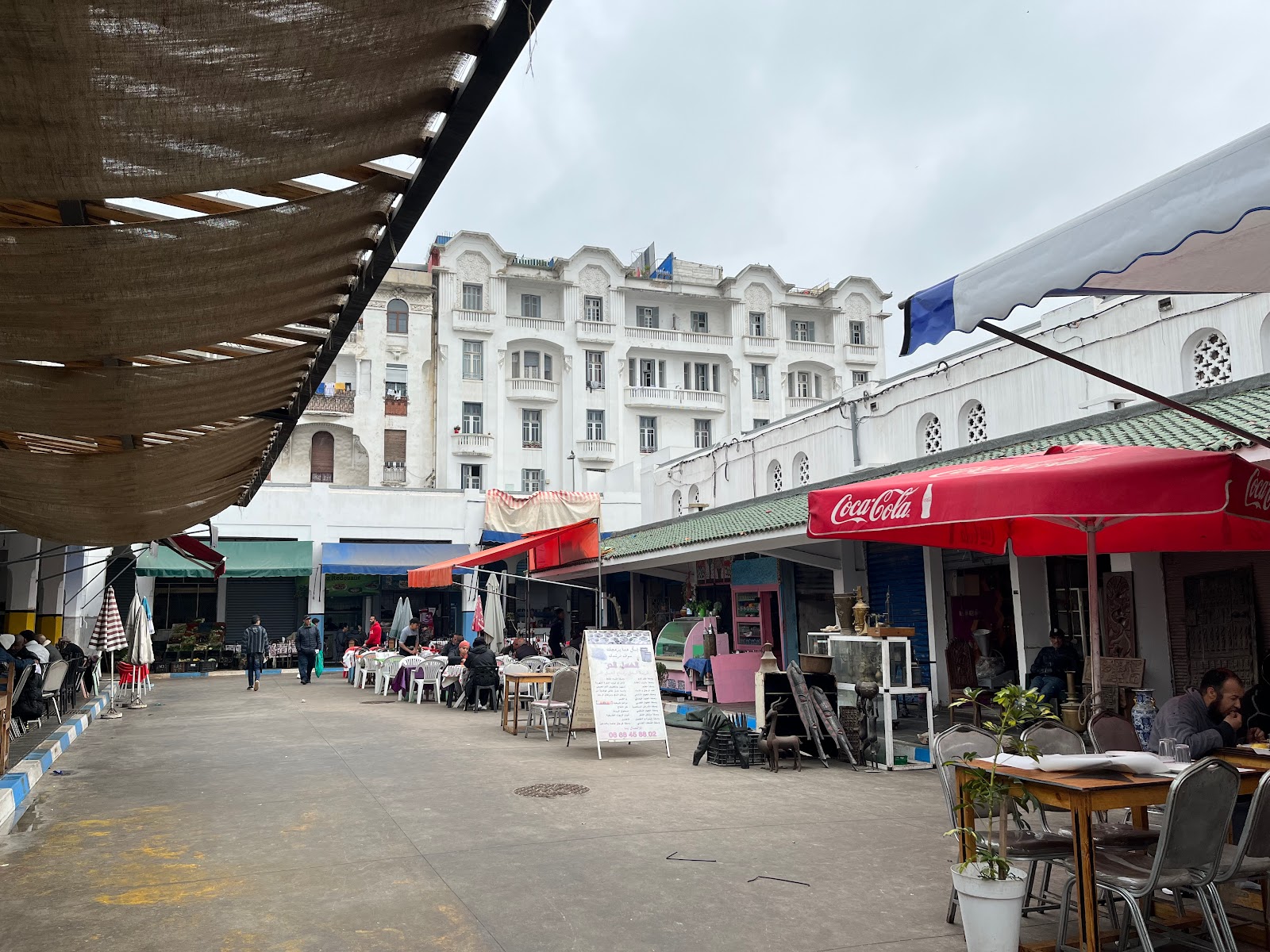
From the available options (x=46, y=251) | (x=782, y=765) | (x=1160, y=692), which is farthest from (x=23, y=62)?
(x=1160, y=692)

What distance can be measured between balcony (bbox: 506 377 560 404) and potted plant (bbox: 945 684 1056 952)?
37.1m

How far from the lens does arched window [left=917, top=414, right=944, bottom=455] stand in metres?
18.8

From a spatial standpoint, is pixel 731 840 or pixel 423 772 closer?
pixel 731 840

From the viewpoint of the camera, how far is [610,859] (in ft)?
21.2

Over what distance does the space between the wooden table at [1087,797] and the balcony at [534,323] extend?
125 feet

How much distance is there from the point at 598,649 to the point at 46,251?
9.40m

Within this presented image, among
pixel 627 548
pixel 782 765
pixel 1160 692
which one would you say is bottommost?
pixel 782 765

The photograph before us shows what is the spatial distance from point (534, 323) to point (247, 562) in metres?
18.4

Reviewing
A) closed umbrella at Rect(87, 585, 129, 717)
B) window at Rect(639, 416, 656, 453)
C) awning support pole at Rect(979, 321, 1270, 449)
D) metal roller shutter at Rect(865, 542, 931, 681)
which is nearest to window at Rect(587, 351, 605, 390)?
window at Rect(639, 416, 656, 453)

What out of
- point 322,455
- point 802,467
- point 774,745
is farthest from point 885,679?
point 322,455

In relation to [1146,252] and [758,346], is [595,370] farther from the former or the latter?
[1146,252]

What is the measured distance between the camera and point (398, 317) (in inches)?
1618

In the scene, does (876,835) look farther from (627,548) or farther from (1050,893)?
(627,548)

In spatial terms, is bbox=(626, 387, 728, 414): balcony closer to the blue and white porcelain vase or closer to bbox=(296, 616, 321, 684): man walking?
bbox=(296, 616, 321, 684): man walking
